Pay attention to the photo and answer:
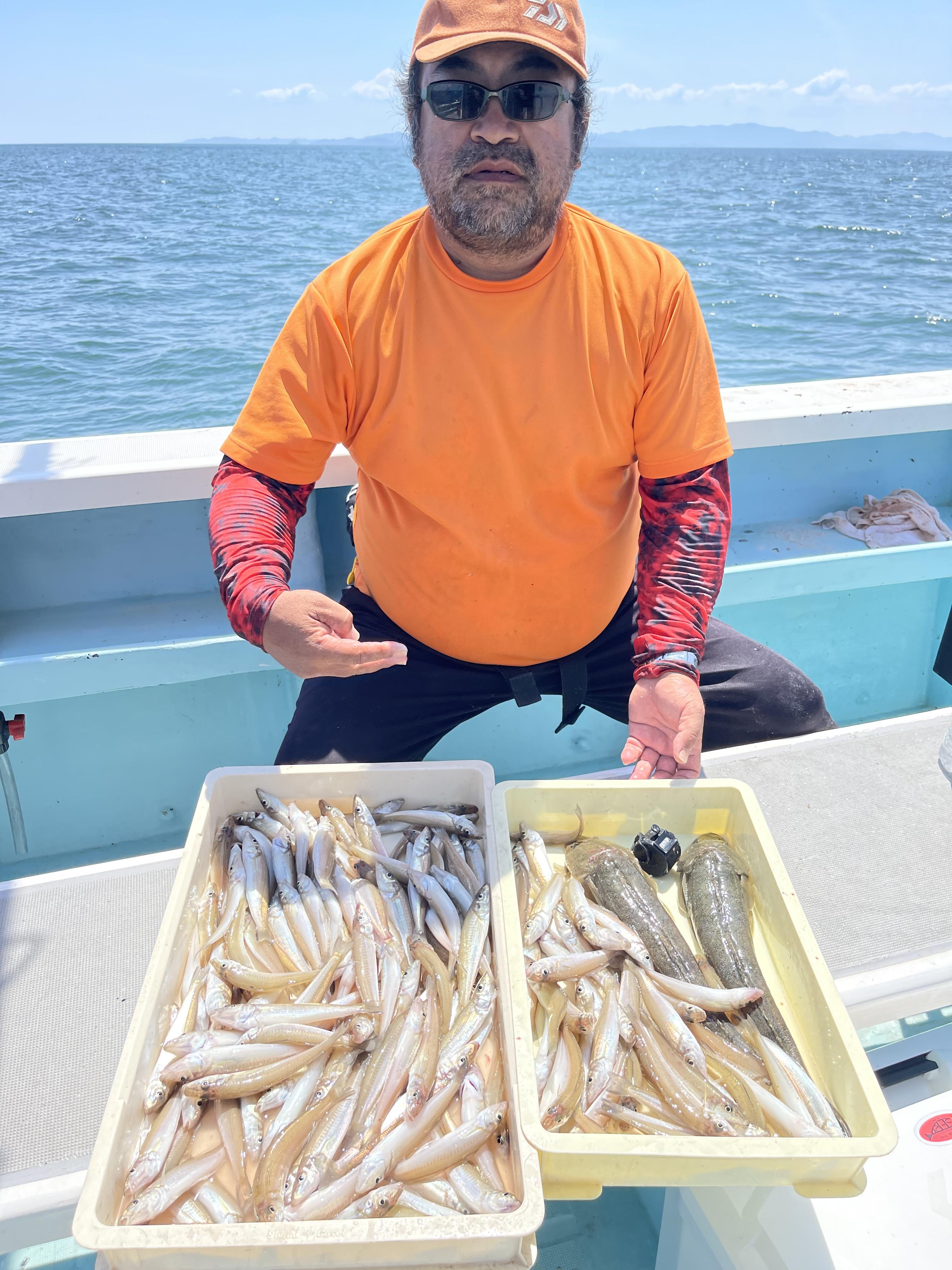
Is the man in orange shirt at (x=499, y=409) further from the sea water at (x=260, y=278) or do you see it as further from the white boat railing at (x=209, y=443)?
the sea water at (x=260, y=278)

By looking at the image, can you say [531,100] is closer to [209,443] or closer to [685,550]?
[685,550]

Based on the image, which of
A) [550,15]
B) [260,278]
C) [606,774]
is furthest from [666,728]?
[260,278]

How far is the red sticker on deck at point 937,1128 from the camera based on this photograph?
137 cm

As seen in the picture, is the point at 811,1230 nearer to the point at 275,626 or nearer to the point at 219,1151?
the point at 219,1151

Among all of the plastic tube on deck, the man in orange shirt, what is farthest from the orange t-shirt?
the plastic tube on deck

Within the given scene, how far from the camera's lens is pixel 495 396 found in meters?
2.09

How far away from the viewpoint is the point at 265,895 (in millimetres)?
1562

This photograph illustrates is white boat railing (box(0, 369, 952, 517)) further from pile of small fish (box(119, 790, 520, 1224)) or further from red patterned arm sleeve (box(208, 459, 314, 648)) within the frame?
pile of small fish (box(119, 790, 520, 1224))

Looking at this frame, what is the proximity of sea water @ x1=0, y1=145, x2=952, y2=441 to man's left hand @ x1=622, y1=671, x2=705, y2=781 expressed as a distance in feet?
31.6

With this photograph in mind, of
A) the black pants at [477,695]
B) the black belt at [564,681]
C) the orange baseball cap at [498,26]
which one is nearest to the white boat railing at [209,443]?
the black pants at [477,695]

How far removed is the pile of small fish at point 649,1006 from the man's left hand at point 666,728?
175 millimetres

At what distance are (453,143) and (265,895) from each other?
174cm

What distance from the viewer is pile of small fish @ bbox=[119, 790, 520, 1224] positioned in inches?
43.2

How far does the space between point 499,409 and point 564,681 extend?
772mm
